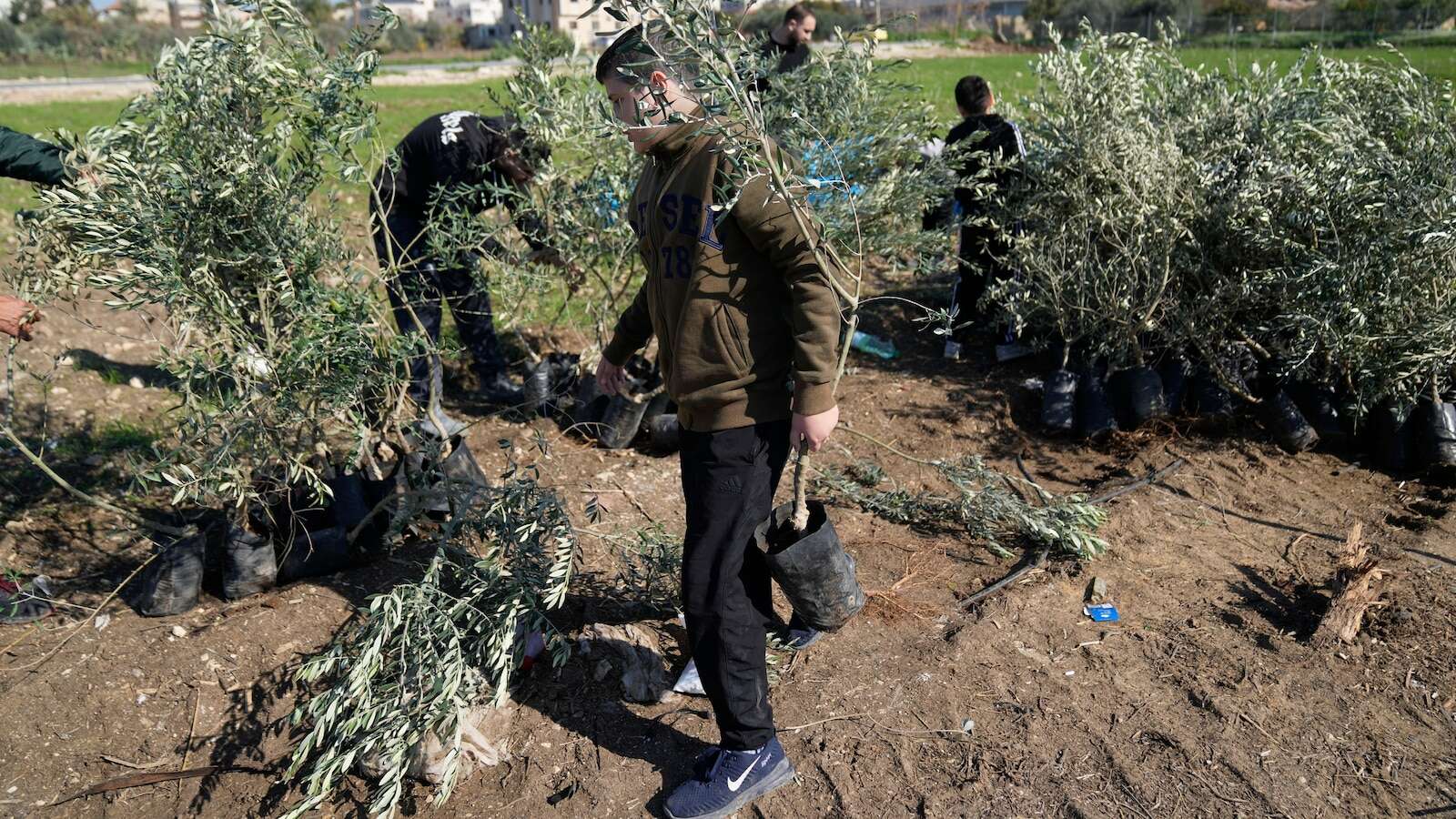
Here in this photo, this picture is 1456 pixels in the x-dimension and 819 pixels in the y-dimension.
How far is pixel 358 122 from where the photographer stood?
3367mm

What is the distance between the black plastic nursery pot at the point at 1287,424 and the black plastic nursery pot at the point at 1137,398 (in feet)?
1.54

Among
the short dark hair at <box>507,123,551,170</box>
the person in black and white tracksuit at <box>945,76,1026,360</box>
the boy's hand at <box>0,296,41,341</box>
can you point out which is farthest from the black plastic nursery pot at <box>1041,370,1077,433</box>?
the boy's hand at <box>0,296,41,341</box>

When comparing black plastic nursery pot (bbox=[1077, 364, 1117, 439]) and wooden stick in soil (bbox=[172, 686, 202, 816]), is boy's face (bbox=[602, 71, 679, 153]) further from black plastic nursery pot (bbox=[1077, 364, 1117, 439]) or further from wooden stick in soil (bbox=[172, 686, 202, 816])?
black plastic nursery pot (bbox=[1077, 364, 1117, 439])

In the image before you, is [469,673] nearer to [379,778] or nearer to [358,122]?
[379,778]

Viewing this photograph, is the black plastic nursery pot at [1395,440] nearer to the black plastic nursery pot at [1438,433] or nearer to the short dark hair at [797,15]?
the black plastic nursery pot at [1438,433]

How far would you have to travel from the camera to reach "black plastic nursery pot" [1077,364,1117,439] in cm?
494

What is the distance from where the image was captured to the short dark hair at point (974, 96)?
20.5 feet

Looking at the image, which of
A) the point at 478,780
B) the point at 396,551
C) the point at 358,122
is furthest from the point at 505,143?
the point at 478,780

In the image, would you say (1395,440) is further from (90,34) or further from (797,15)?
(90,34)

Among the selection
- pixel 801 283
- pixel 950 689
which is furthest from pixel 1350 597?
pixel 801 283

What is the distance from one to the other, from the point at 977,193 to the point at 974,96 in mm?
976

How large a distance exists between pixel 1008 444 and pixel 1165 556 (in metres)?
1.30

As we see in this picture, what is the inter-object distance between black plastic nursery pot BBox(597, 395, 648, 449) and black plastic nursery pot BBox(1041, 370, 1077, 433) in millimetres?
2108

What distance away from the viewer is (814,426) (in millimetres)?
2367
